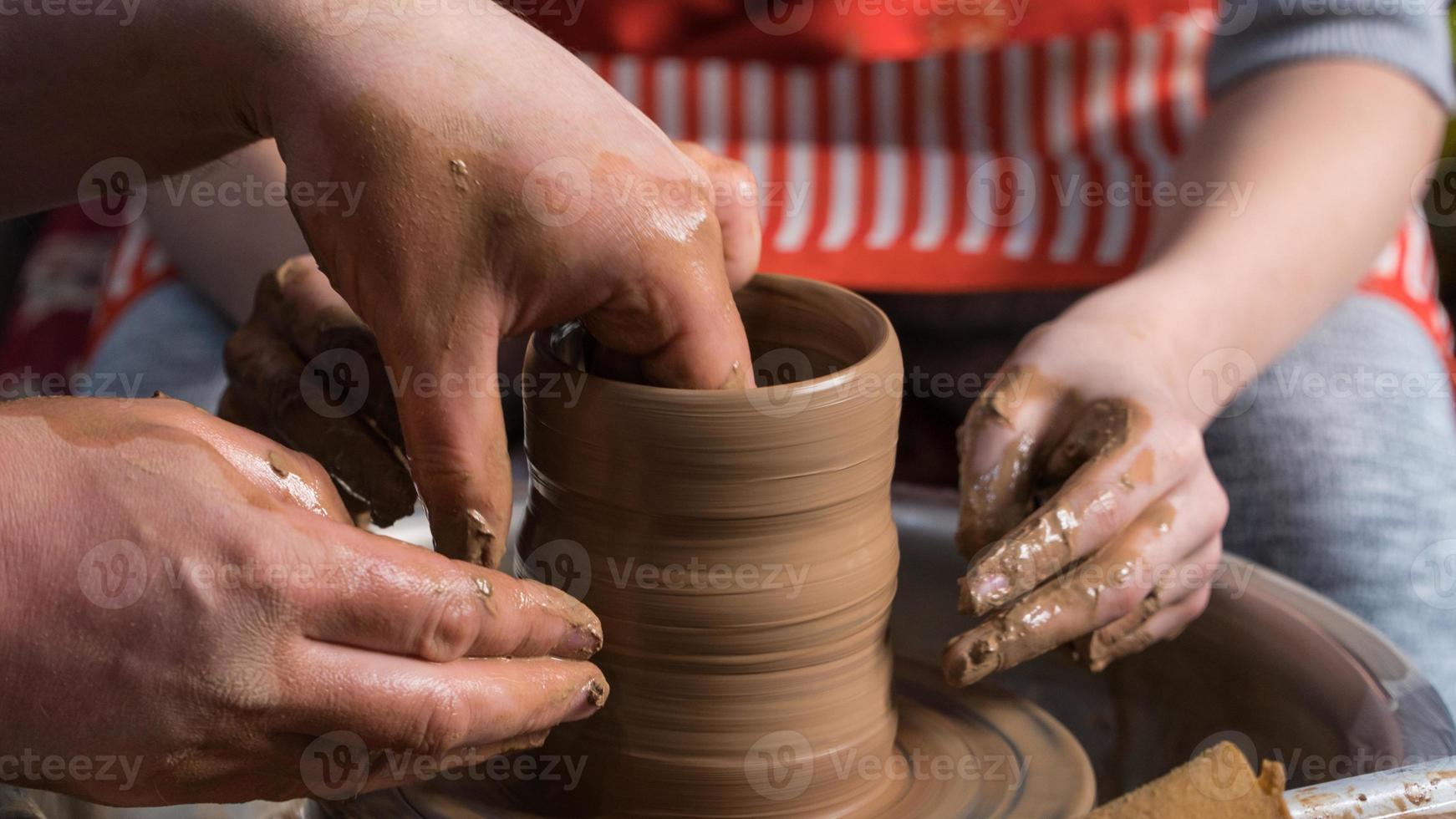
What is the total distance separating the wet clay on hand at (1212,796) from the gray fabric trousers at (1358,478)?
23.6 inches

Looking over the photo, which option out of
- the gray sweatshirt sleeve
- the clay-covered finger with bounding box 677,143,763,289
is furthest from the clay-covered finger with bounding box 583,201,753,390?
the gray sweatshirt sleeve

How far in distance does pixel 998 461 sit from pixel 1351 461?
543 mm

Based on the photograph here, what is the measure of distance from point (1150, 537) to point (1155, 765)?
218mm

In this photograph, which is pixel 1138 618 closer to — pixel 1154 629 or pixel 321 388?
pixel 1154 629

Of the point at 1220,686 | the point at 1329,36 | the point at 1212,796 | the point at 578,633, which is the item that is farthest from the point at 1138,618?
the point at 1329,36

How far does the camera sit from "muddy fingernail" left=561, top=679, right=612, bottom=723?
0.78m

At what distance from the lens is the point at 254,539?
2.18 feet

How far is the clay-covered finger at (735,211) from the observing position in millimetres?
930

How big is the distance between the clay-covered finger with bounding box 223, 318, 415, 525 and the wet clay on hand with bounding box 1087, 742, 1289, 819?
0.53 meters

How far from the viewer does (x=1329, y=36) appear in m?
1.49

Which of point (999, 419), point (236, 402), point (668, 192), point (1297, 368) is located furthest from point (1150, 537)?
point (236, 402)

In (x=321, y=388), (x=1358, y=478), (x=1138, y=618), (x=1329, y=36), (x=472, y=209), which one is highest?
(x=472, y=209)

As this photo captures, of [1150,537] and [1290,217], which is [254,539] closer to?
[1150,537]

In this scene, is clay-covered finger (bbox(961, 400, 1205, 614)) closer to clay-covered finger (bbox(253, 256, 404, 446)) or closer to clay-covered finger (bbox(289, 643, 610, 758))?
clay-covered finger (bbox(289, 643, 610, 758))
